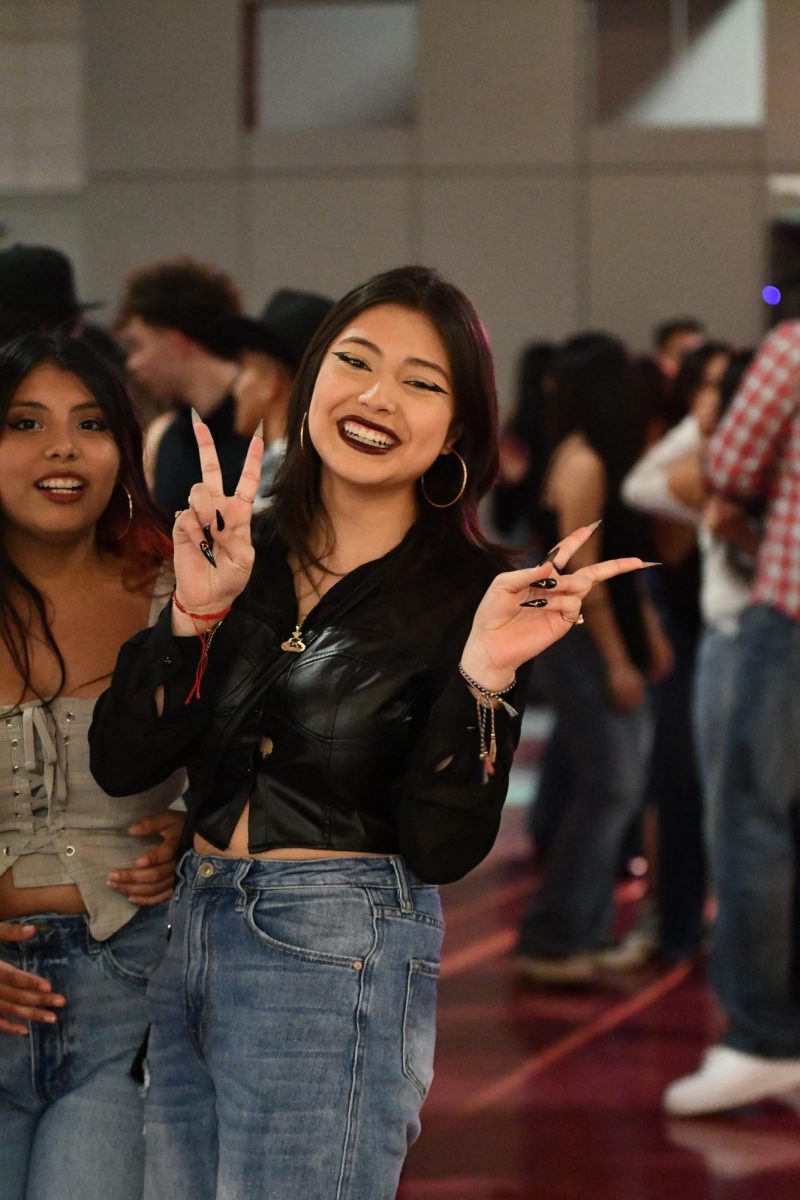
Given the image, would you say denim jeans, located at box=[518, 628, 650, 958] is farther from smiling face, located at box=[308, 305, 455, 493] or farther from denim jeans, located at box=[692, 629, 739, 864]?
smiling face, located at box=[308, 305, 455, 493]

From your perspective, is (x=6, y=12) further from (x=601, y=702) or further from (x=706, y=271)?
(x=601, y=702)

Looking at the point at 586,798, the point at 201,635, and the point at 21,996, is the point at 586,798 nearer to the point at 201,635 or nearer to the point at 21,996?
the point at 21,996

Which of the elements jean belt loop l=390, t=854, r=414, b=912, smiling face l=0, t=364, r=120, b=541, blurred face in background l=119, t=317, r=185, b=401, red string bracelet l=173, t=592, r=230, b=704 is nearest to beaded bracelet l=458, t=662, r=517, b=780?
jean belt loop l=390, t=854, r=414, b=912

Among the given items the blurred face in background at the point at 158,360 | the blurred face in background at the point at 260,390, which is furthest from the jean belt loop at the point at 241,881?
the blurred face in background at the point at 158,360

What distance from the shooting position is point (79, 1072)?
183cm

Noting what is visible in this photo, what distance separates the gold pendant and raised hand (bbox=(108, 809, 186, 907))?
0.33 m

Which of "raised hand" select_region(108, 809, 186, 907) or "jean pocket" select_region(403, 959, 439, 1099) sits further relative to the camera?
"raised hand" select_region(108, 809, 186, 907)

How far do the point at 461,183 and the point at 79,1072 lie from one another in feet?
25.5

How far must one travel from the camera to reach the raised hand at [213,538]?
1.60 m

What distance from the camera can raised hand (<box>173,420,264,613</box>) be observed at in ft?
5.26

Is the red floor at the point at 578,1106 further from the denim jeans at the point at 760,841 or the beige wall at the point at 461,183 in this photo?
the beige wall at the point at 461,183

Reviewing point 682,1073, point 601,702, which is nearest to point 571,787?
point 601,702

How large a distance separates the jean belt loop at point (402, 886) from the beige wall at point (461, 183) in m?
7.56

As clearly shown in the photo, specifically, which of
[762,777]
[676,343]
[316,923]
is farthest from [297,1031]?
[676,343]
